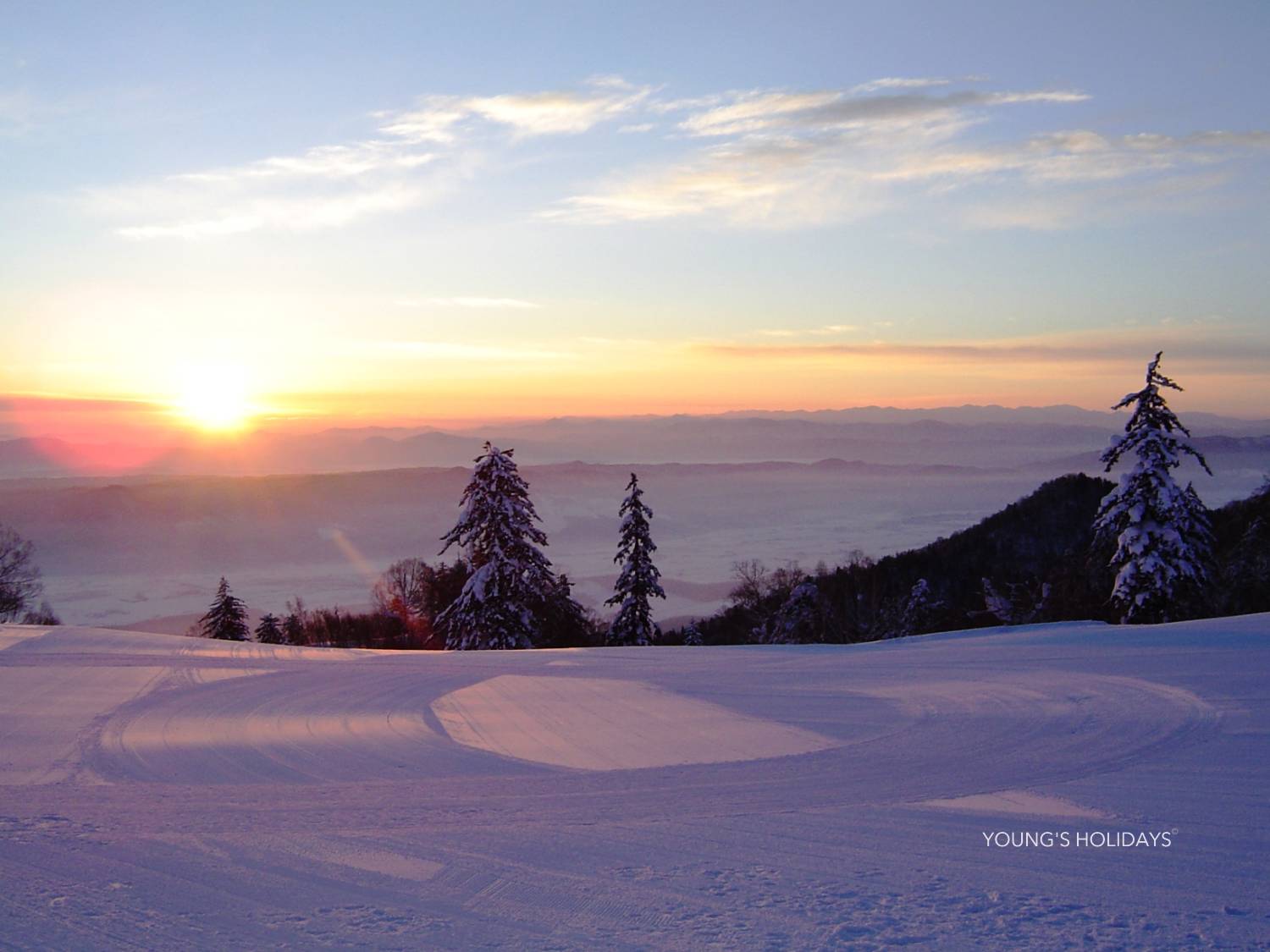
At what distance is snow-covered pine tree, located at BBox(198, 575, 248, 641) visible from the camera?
43.0m

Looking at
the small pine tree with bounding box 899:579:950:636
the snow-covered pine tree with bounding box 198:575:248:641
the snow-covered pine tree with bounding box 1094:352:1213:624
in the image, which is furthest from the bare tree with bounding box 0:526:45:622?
the snow-covered pine tree with bounding box 1094:352:1213:624

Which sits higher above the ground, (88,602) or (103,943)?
(103,943)

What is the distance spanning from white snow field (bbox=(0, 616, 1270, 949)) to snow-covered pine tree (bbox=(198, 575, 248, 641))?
30.4m

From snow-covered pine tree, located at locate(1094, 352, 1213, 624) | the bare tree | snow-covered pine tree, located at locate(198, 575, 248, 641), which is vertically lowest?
snow-covered pine tree, located at locate(198, 575, 248, 641)

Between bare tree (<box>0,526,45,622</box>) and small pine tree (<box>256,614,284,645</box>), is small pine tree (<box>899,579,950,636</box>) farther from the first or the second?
bare tree (<box>0,526,45,622</box>)

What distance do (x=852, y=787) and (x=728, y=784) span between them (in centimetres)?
111

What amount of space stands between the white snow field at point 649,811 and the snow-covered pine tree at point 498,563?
17317 millimetres

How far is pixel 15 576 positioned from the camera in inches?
1679

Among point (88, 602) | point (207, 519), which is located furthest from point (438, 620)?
point (207, 519)

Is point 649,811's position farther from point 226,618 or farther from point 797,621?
point 226,618

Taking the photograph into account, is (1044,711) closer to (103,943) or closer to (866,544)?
(103,943)

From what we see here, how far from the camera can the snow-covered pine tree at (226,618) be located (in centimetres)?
4300

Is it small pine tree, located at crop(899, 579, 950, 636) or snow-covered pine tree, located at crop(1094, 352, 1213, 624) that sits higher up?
snow-covered pine tree, located at crop(1094, 352, 1213, 624)

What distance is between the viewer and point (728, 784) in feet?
27.9
